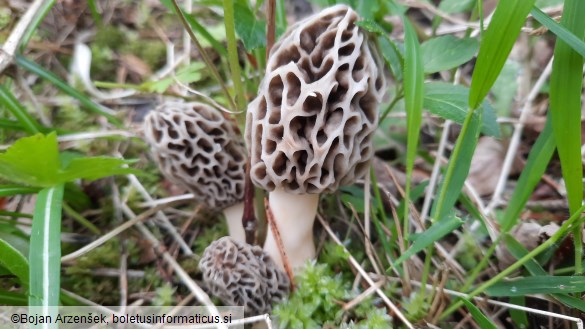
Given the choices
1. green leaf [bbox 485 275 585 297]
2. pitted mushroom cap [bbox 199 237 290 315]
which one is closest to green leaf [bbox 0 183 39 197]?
pitted mushroom cap [bbox 199 237 290 315]

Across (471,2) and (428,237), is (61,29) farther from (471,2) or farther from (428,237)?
(428,237)

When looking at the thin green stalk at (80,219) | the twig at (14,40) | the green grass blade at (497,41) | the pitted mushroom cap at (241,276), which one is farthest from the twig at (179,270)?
the green grass blade at (497,41)

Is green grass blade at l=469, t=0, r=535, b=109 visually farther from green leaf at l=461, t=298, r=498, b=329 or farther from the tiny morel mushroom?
green leaf at l=461, t=298, r=498, b=329

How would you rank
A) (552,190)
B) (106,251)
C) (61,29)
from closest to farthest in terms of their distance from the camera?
(106,251) → (552,190) → (61,29)

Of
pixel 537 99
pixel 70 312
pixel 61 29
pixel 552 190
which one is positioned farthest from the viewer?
pixel 61 29

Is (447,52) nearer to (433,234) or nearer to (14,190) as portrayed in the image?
(433,234)

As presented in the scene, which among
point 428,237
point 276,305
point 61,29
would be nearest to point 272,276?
point 276,305

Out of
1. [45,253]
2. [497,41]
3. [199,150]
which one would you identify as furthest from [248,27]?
[45,253]
